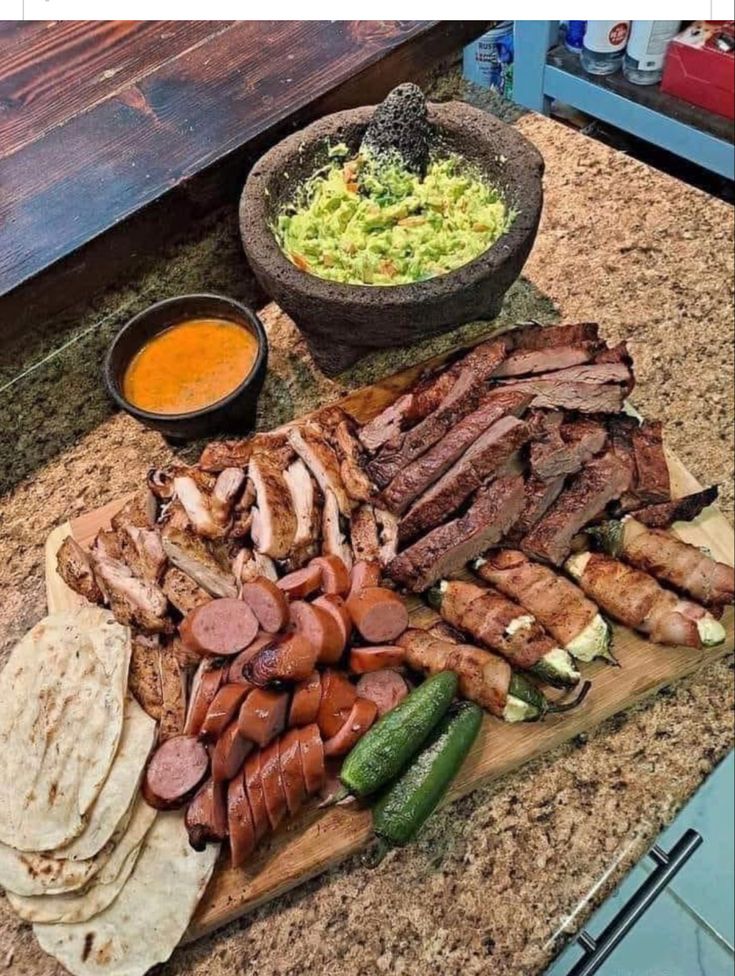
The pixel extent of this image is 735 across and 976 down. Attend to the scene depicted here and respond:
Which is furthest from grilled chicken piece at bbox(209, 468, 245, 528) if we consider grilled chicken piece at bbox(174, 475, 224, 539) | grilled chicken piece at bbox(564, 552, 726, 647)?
grilled chicken piece at bbox(564, 552, 726, 647)

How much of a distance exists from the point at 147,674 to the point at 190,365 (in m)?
0.92

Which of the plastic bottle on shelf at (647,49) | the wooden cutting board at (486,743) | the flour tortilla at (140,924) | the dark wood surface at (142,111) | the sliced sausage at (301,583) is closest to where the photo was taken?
the flour tortilla at (140,924)

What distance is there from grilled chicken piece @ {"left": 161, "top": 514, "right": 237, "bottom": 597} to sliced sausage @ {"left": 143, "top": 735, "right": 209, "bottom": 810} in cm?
39

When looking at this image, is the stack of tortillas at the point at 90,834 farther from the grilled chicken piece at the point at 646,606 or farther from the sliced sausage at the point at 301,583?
the grilled chicken piece at the point at 646,606

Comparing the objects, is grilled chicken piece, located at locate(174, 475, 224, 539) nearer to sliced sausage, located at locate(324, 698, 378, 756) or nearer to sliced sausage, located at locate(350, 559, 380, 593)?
sliced sausage, located at locate(350, 559, 380, 593)

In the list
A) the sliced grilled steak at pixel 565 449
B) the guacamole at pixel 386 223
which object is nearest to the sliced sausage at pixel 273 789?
the sliced grilled steak at pixel 565 449

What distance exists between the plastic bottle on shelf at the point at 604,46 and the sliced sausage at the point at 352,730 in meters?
3.49

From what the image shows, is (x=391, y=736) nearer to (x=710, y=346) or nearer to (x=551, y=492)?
(x=551, y=492)

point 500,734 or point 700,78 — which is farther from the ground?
point 700,78

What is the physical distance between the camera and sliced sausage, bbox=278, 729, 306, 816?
5.92ft

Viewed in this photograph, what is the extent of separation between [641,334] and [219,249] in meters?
1.41

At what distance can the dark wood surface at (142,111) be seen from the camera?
2477 millimetres

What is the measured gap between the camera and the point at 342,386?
2.76 metres
